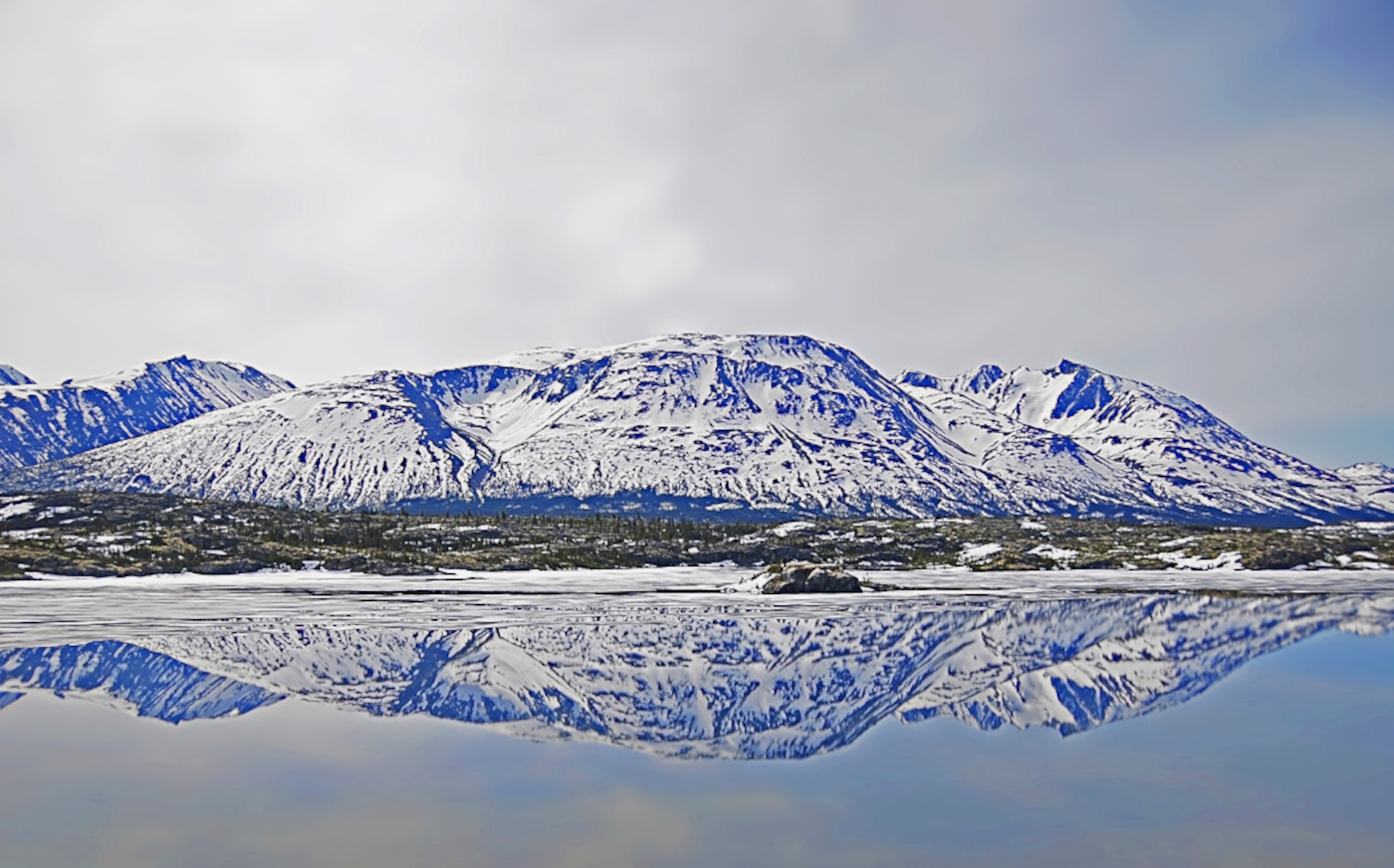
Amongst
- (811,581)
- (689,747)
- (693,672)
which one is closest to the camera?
(689,747)

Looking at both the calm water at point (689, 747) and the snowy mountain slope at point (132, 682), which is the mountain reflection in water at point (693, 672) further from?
the calm water at point (689, 747)

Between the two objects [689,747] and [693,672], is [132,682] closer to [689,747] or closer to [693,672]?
[693,672]

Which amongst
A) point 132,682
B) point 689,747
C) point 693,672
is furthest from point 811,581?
point 689,747

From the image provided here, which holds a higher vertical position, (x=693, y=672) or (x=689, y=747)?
(x=693, y=672)

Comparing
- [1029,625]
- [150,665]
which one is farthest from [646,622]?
[150,665]

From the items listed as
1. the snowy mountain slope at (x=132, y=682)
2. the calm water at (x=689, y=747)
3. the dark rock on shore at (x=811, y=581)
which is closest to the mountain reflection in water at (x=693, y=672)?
the snowy mountain slope at (x=132, y=682)
